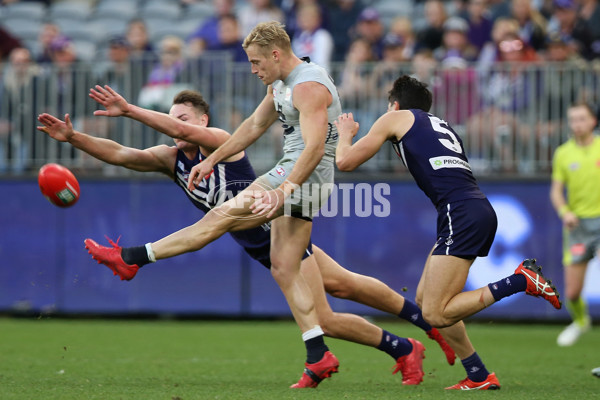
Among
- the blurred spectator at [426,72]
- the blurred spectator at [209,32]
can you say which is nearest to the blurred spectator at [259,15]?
the blurred spectator at [209,32]

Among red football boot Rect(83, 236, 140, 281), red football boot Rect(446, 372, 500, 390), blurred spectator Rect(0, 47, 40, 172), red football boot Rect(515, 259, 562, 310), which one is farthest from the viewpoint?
blurred spectator Rect(0, 47, 40, 172)

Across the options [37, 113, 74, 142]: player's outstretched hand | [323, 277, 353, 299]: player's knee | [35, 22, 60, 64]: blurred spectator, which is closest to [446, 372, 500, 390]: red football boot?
[323, 277, 353, 299]: player's knee

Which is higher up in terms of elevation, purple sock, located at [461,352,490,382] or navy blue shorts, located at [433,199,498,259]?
navy blue shorts, located at [433,199,498,259]

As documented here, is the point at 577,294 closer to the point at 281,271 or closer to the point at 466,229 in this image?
the point at 466,229

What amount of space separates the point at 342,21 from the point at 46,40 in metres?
4.66

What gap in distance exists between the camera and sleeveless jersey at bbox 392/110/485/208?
20.7 ft

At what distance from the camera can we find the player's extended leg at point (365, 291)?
7082mm

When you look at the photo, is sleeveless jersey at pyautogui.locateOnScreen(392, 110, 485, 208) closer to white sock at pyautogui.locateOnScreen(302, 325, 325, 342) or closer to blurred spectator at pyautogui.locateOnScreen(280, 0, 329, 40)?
white sock at pyautogui.locateOnScreen(302, 325, 325, 342)

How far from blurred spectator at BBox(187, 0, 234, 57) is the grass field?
14.2ft

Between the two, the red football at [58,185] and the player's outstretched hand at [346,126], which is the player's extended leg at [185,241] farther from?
the player's outstretched hand at [346,126]

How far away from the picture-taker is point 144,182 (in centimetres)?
1269

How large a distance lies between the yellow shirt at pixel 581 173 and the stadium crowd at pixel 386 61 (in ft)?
3.29

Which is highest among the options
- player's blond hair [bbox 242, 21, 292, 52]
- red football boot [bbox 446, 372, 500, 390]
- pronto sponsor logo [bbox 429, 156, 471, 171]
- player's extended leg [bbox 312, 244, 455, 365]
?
player's blond hair [bbox 242, 21, 292, 52]

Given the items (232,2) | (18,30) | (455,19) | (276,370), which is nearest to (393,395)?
(276,370)
